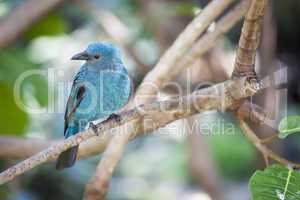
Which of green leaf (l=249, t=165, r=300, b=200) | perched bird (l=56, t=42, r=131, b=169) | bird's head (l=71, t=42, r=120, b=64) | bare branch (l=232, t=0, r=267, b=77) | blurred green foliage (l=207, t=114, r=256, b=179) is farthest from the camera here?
blurred green foliage (l=207, t=114, r=256, b=179)

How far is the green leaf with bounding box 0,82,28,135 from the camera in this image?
3852 millimetres

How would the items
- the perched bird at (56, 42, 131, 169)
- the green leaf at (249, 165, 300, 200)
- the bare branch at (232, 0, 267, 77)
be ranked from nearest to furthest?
the green leaf at (249, 165, 300, 200)
the bare branch at (232, 0, 267, 77)
the perched bird at (56, 42, 131, 169)

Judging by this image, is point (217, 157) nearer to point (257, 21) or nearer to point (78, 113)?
point (78, 113)

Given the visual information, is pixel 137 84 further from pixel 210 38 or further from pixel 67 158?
pixel 67 158

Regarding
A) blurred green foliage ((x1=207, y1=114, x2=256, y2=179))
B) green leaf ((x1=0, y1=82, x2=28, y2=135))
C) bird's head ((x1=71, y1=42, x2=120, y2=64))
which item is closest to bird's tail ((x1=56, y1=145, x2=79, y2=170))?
bird's head ((x1=71, y1=42, x2=120, y2=64))

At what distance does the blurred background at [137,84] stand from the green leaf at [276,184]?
1622 mm

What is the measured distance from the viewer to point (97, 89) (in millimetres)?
3393

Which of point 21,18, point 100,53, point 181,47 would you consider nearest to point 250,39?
point 181,47

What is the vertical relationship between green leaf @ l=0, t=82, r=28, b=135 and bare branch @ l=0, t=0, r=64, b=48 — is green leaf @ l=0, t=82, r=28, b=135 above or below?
below

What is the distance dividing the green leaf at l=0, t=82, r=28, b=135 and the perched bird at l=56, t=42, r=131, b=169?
0.60 metres

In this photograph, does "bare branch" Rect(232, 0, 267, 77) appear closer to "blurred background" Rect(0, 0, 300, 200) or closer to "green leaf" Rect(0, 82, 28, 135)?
"blurred background" Rect(0, 0, 300, 200)

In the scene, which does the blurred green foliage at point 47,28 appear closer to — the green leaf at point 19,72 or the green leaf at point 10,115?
the green leaf at point 19,72

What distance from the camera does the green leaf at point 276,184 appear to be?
220cm

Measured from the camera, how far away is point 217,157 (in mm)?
5680
